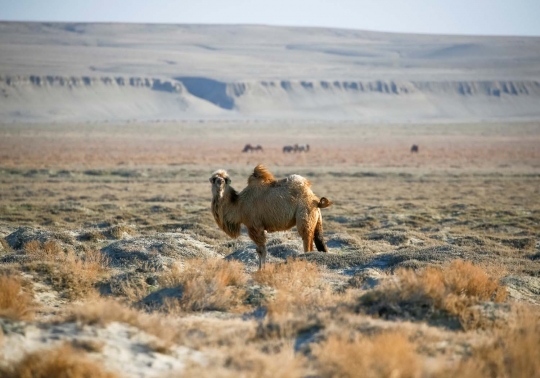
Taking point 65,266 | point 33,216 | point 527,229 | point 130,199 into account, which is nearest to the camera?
point 65,266

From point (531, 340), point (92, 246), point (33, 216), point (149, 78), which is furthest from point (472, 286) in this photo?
point (149, 78)

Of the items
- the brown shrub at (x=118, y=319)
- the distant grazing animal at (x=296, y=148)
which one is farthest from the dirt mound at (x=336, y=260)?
the distant grazing animal at (x=296, y=148)

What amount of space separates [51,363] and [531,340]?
427 centimetres

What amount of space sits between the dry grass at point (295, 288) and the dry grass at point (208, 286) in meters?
0.48

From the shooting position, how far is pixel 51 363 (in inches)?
229

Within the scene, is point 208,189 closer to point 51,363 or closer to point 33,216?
point 33,216

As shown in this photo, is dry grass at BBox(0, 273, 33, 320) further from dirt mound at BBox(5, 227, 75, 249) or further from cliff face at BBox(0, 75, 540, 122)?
cliff face at BBox(0, 75, 540, 122)

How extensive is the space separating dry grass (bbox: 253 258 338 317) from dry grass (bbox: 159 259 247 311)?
18.8 inches

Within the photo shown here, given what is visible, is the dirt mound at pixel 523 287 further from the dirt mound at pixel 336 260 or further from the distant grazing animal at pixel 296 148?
the distant grazing animal at pixel 296 148

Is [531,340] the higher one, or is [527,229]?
[531,340]

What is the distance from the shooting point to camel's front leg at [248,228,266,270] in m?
12.3

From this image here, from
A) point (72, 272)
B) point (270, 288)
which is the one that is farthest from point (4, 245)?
point (270, 288)

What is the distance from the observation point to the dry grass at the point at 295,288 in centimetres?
843

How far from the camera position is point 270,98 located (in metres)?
140
